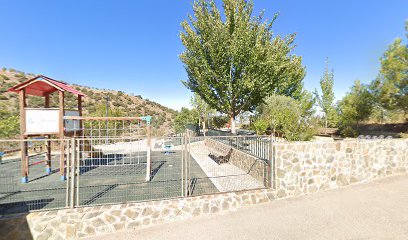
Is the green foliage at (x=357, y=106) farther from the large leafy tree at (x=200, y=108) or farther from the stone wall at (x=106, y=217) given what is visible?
the stone wall at (x=106, y=217)

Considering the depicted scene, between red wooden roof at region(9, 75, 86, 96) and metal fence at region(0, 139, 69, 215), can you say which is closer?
metal fence at region(0, 139, 69, 215)

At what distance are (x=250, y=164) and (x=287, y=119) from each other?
367 inches

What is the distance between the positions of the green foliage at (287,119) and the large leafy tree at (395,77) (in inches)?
352

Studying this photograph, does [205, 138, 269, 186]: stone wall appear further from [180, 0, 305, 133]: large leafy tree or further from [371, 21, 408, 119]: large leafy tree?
[371, 21, 408, 119]: large leafy tree

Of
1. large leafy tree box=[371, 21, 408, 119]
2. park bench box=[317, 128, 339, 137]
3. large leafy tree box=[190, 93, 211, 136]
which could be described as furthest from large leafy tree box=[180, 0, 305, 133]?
park bench box=[317, 128, 339, 137]

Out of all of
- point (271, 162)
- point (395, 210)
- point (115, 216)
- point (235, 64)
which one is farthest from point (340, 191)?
point (235, 64)

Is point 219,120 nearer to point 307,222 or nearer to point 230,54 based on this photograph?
point 230,54

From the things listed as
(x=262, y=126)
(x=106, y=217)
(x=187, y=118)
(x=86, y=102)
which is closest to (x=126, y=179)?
(x=106, y=217)

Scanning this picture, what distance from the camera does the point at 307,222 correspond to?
16.0ft

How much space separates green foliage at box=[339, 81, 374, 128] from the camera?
25.2 metres

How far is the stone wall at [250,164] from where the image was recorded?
678 cm

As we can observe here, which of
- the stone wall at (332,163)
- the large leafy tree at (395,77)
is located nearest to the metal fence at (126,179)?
the stone wall at (332,163)

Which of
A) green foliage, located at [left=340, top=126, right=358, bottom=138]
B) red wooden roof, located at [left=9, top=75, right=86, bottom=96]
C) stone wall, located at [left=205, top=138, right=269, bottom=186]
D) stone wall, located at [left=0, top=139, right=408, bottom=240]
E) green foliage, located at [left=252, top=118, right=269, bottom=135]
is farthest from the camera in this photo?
green foliage, located at [left=340, top=126, right=358, bottom=138]

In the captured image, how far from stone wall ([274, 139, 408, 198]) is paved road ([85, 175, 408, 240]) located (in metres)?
0.58
